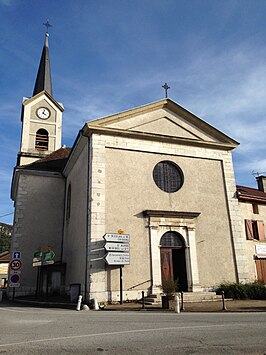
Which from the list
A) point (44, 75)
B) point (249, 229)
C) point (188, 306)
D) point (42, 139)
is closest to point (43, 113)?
point (42, 139)

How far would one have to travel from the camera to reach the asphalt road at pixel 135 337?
4.95 meters

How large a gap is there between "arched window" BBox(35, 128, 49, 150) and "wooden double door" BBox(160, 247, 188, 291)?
14.0 m

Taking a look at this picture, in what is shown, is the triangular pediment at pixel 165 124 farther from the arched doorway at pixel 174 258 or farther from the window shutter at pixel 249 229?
the arched doorway at pixel 174 258

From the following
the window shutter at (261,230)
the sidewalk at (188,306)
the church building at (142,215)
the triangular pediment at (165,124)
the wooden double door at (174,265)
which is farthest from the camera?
the window shutter at (261,230)

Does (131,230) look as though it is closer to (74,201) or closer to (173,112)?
(74,201)

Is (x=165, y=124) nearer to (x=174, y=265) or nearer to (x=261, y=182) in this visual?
(x=174, y=265)

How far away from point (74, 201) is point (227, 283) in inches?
337

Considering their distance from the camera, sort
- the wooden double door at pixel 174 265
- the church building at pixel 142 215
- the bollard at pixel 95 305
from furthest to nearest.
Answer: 1. the wooden double door at pixel 174 265
2. the church building at pixel 142 215
3. the bollard at pixel 95 305

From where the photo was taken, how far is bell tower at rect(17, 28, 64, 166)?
2392 cm

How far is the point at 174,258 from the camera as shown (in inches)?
606

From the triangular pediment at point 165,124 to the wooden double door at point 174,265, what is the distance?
5.52 meters

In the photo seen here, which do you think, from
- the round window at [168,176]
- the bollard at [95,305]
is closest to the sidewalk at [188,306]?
the bollard at [95,305]

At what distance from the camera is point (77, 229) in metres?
15.7

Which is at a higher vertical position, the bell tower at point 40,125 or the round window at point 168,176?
the bell tower at point 40,125
